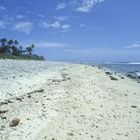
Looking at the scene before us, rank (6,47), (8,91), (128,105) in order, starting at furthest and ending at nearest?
(6,47) < (8,91) < (128,105)

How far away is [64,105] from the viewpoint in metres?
12.5

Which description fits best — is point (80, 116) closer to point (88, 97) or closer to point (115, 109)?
point (115, 109)

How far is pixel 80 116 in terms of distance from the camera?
431 inches

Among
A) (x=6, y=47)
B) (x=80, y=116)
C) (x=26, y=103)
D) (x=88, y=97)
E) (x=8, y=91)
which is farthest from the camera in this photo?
(x=6, y=47)

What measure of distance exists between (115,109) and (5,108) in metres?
5.15

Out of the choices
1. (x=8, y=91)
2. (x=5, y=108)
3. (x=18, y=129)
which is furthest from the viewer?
(x=8, y=91)

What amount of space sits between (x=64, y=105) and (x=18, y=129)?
12.4 ft

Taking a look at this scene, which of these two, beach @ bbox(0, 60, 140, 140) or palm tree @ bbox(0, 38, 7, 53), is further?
palm tree @ bbox(0, 38, 7, 53)

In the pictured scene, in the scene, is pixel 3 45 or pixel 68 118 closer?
pixel 68 118

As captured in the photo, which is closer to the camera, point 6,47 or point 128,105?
point 128,105

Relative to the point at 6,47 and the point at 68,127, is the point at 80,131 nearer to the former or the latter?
the point at 68,127

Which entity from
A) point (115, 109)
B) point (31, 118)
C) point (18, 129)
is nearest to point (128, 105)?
point (115, 109)

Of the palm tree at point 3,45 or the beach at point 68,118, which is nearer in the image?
the beach at point 68,118

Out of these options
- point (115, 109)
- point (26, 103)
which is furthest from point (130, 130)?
point (26, 103)
